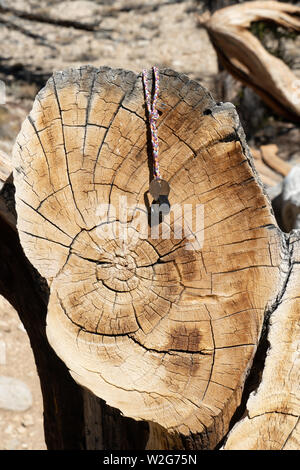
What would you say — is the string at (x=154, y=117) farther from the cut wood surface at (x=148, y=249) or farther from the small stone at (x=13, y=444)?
the small stone at (x=13, y=444)

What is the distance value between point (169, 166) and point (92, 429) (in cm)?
94

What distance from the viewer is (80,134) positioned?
1.45m

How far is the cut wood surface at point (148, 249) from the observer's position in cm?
143

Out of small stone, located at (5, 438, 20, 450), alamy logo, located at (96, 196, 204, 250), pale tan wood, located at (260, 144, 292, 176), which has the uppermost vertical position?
pale tan wood, located at (260, 144, 292, 176)

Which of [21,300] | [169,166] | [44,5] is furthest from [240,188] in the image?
[44,5]

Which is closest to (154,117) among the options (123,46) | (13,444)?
(13,444)

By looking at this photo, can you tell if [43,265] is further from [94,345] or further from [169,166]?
[169,166]

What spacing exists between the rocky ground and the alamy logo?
127 inches

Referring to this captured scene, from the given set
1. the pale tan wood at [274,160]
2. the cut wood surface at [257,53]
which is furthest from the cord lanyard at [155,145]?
the pale tan wood at [274,160]

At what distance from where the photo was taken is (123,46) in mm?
5430

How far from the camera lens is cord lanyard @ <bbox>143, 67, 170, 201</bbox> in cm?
141

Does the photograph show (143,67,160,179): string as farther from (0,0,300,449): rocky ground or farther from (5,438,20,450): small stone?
(0,0,300,449): rocky ground

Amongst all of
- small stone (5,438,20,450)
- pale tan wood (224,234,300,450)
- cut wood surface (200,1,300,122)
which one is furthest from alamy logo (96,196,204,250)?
cut wood surface (200,1,300,122)

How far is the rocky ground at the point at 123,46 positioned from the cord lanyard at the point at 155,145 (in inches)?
127
